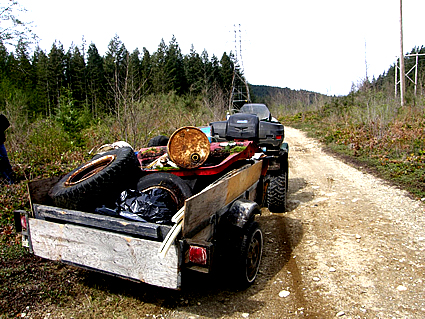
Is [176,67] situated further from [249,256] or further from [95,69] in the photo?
→ [249,256]

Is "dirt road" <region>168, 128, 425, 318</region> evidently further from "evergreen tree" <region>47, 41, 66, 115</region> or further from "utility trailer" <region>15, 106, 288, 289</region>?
"evergreen tree" <region>47, 41, 66, 115</region>

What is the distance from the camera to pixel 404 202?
245 inches

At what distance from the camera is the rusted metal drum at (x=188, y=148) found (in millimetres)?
3605

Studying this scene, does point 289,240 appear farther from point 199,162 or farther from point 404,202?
point 404,202

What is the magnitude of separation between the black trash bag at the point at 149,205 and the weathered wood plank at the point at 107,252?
16.7 inches

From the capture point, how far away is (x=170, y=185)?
324 cm

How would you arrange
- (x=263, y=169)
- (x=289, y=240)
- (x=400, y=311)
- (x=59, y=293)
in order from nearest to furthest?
(x=400, y=311) → (x=59, y=293) → (x=289, y=240) → (x=263, y=169)

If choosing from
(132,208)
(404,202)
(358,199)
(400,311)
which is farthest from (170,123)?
(400,311)

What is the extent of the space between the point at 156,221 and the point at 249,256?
108 cm

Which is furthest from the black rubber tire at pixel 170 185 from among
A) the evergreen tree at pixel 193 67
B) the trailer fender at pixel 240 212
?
the evergreen tree at pixel 193 67

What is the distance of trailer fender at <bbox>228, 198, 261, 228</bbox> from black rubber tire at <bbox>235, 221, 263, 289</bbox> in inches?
3.7

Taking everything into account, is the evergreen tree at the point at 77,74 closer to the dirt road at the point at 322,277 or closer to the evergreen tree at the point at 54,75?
the evergreen tree at the point at 54,75

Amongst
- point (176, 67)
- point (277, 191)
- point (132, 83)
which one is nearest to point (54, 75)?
point (176, 67)

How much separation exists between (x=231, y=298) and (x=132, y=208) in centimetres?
136
